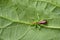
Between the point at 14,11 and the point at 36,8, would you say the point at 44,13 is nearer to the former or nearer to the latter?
the point at 36,8

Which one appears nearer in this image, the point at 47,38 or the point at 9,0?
the point at 47,38

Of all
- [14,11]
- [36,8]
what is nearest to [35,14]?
[36,8]

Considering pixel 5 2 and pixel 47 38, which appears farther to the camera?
pixel 5 2

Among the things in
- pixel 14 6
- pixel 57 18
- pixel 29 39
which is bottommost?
pixel 29 39

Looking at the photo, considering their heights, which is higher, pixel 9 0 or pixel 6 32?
pixel 9 0

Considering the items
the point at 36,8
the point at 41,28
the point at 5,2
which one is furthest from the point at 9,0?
the point at 41,28

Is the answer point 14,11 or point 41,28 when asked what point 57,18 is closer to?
point 41,28
